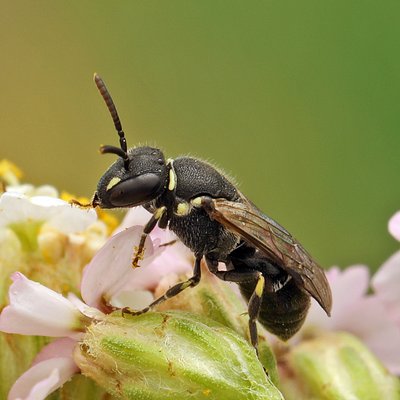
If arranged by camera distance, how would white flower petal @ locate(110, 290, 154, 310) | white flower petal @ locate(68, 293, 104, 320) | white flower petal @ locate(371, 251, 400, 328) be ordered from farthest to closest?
white flower petal @ locate(371, 251, 400, 328) < white flower petal @ locate(110, 290, 154, 310) < white flower petal @ locate(68, 293, 104, 320)

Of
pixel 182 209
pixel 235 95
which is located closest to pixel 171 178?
pixel 182 209

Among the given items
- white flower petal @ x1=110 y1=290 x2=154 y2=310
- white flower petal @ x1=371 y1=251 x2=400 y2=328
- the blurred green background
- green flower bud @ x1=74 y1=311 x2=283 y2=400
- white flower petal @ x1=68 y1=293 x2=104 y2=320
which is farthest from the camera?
the blurred green background

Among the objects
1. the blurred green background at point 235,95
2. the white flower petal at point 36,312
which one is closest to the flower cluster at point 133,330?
the white flower petal at point 36,312

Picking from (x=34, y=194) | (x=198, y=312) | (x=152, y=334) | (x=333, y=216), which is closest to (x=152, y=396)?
(x=152, y=334)

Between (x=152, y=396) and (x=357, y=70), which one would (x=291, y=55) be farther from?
(x=152, y=396)

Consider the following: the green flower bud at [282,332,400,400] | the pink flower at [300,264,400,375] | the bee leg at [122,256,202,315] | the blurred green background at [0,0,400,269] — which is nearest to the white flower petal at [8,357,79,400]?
the bee leg at [122,256,202,315]

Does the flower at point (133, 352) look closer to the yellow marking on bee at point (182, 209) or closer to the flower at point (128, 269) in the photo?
the flower at point (128, 269)

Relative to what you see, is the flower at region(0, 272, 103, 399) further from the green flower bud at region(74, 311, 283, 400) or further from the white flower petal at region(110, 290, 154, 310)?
the white flower petal at region(110, 290, 154, 310)
